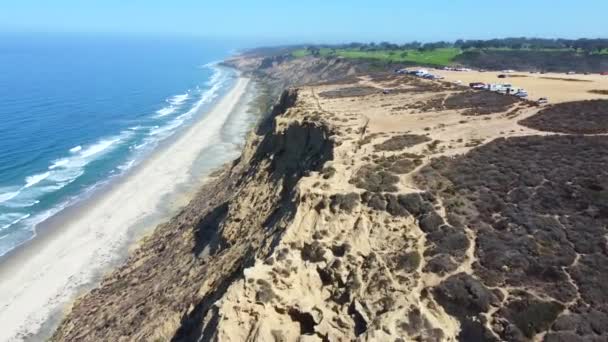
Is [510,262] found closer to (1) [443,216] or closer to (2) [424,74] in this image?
(1) [443,216]

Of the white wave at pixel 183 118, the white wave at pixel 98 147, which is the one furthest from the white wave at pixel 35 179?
the white wave at pixel 183 118

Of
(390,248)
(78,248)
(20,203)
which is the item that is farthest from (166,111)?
(390,248)

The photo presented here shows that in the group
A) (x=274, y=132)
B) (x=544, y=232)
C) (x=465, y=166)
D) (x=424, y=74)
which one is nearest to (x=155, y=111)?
(x=424, y=74)

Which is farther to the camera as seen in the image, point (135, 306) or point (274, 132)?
point (274, 132)

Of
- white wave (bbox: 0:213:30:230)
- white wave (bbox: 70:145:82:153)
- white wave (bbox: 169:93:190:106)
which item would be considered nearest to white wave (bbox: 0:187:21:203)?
white wave (bbox: 0:213:30:230)

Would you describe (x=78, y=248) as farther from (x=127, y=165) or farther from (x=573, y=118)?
(x=573, y=118)

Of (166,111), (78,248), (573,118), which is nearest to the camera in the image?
(573,118)

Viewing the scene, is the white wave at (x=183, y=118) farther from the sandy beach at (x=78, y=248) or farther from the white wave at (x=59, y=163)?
the white wave at (x=59, y=163)
